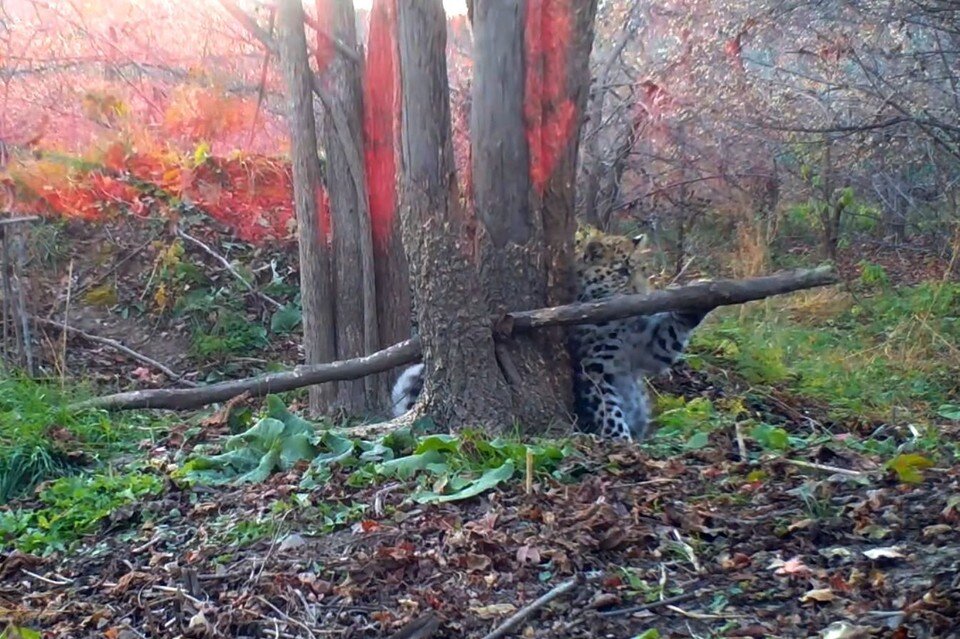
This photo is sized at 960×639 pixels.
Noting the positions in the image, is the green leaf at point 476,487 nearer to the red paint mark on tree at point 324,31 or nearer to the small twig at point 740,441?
the small twig at point 740,441

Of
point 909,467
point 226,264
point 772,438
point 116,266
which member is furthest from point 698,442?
point 116,266

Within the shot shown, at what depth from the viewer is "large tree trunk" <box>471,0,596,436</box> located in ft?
19.6

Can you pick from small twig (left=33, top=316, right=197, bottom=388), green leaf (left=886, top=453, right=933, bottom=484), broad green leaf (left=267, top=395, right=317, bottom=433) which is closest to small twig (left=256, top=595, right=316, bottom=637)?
broad green leaf (left=267, top=395, right=317, bottom=433)

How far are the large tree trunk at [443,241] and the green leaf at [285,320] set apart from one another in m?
4.81

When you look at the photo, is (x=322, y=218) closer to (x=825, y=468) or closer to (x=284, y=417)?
(x=284, y=417)

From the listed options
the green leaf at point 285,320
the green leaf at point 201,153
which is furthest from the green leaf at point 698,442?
the green leaf at point 201,153

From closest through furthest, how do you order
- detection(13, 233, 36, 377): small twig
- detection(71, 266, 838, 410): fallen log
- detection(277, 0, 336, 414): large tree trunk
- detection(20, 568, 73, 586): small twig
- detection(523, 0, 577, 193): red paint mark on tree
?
detection(20, 568, 73, 586): small twig → detection(71, 266, 838, 410): fallen log → detection(523, 0, 577, 193): red paint mark on tree → detection(277, 0, 336, 414): large tree trunk → detection(13, 233, 36, 377): small twig

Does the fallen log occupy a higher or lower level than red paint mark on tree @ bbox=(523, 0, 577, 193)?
lower

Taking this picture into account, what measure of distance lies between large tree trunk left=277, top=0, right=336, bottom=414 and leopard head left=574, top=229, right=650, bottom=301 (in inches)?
67.9

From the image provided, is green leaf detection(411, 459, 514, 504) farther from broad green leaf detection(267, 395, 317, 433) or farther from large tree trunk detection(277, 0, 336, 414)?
large tree trunk detection(277, 0, 336, 414)

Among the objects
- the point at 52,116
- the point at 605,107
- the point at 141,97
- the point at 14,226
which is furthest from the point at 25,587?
the point at 605,107

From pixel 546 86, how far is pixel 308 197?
218 centimetres

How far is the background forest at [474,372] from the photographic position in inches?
161

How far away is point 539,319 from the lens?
19.6ft
